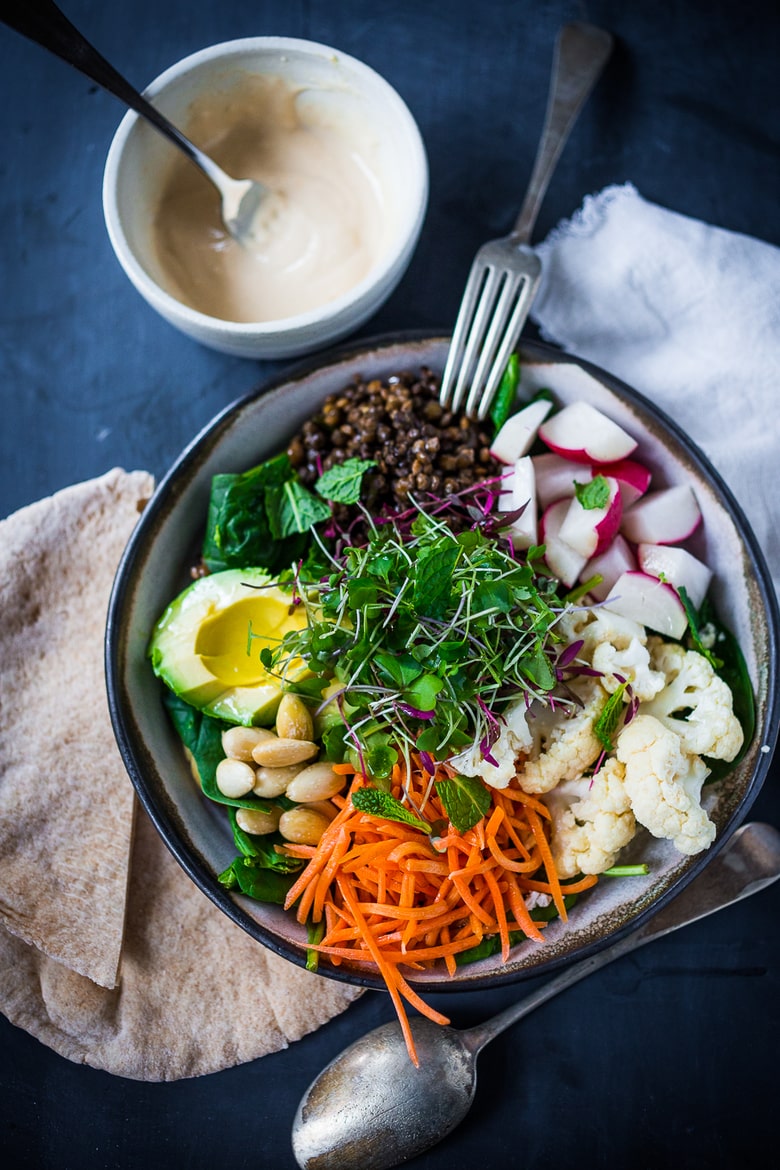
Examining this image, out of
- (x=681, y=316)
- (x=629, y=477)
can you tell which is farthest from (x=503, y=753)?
(x=681, y=316)

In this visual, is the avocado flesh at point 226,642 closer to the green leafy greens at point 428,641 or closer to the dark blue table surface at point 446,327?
the green leafy greens at point 428,641

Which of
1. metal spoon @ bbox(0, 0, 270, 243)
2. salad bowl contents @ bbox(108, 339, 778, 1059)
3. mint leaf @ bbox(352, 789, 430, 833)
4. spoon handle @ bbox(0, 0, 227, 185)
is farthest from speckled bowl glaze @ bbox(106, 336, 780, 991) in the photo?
spoon handle @ bbox(0, 0, 227, 185)

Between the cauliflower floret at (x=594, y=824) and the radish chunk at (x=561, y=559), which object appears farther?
the radish chunk at (x=561, y=559)

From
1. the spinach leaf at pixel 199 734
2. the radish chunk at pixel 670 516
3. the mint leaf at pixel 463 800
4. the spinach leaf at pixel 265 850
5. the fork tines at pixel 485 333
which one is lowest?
the radish chunk at pixel 670 516

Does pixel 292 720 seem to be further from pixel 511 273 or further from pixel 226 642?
pixel 511 273

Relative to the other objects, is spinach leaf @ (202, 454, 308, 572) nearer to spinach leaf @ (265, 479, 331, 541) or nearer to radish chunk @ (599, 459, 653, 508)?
spinach leaf @ (265, 479, 331, 541)

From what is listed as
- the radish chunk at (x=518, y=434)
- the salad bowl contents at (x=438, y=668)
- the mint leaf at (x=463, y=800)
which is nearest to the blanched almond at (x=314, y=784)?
the salad bowl contents at (x=438, y=668)

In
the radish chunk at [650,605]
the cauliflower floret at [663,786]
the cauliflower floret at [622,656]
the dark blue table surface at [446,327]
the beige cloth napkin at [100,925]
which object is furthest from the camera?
the dark blue table surface at [446,327]
